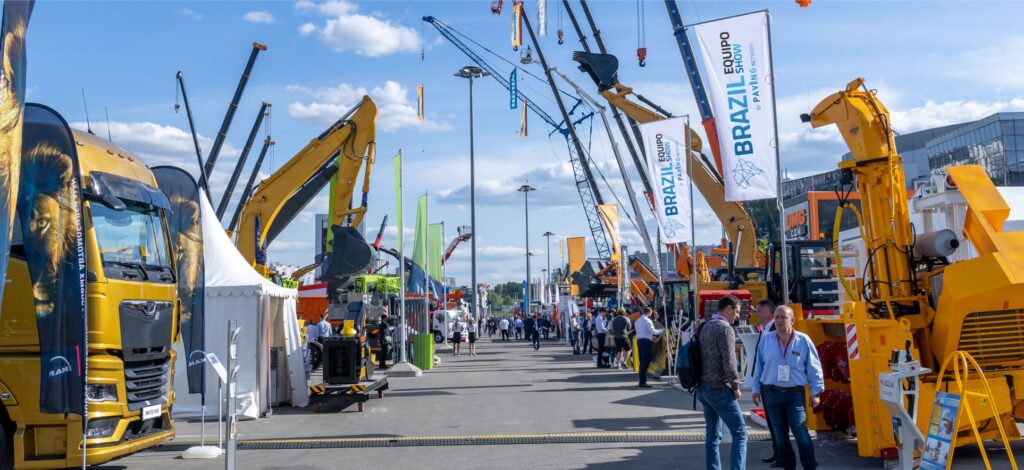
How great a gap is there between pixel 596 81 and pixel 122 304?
1987 cm

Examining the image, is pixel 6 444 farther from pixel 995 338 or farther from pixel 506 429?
pixel 995 338

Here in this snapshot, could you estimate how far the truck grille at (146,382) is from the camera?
888cm

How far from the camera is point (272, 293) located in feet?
49.1

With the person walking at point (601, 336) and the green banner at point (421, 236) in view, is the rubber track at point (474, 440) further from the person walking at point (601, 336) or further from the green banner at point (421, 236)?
the green banner at point (421, 236)

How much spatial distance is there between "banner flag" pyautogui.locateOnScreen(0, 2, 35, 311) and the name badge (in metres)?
6.50

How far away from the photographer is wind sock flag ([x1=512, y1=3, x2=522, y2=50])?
2790 cm

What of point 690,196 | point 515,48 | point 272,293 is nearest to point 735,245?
point 690,196

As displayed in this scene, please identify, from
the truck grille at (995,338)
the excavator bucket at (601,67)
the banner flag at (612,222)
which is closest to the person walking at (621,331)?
the banner flag at (612,222)

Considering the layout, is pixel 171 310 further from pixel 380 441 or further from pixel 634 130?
pixel 634 130

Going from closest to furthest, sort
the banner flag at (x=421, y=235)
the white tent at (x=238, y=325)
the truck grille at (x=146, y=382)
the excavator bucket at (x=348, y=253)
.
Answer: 1. the truck grille at (x=146, y=382)
2. the white tent at (x=238, y=325)
3. the excavator bucket at (x=348, y=253)
4. the banner flag at (x=421, y=235)

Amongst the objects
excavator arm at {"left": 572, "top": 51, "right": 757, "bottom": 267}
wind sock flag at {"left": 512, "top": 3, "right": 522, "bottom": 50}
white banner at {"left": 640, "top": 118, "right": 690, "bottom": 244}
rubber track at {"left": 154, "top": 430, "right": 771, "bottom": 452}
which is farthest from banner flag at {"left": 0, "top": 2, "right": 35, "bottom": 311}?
wind sock flag at {"left": 512, "top": 3, "right": 522, "bottom": 50}

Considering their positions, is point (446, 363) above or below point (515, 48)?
below

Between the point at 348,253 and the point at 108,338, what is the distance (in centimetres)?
1132

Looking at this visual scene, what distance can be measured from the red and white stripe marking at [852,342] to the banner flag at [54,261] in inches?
304
